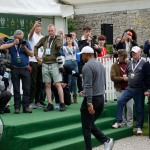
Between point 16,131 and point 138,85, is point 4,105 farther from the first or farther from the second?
point 138,85

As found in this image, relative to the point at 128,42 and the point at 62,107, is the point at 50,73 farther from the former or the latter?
the point at 128,42

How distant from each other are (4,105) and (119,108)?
2.60 metres

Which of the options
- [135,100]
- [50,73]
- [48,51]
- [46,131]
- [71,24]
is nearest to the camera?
[46,131]

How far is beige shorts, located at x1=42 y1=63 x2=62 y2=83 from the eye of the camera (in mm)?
9305

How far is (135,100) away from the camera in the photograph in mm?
9539

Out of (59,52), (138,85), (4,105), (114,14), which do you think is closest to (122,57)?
(138,85)

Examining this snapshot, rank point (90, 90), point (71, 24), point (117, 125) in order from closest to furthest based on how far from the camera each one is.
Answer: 1. point (90, 90)
2. point (117, 125)
3. point (71, 24)

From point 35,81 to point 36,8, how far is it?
624 cm

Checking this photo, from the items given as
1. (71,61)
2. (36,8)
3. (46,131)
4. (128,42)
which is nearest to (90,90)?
(46,131)

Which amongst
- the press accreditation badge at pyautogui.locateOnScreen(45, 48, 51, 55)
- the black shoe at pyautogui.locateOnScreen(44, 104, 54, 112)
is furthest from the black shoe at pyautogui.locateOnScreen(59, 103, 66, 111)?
the press accreditation badge at pyautogui.locateOnScreen(45, 48, 51, 55)

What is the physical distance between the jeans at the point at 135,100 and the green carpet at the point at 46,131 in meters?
0.30

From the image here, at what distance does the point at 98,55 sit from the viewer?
1123 cm

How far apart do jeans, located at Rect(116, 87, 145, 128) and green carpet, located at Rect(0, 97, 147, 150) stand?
30 centimetres

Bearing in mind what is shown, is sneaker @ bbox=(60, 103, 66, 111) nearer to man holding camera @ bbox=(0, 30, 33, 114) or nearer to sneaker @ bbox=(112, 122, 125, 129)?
man holding camera @ bbox=(0, 30, 33, 114)
